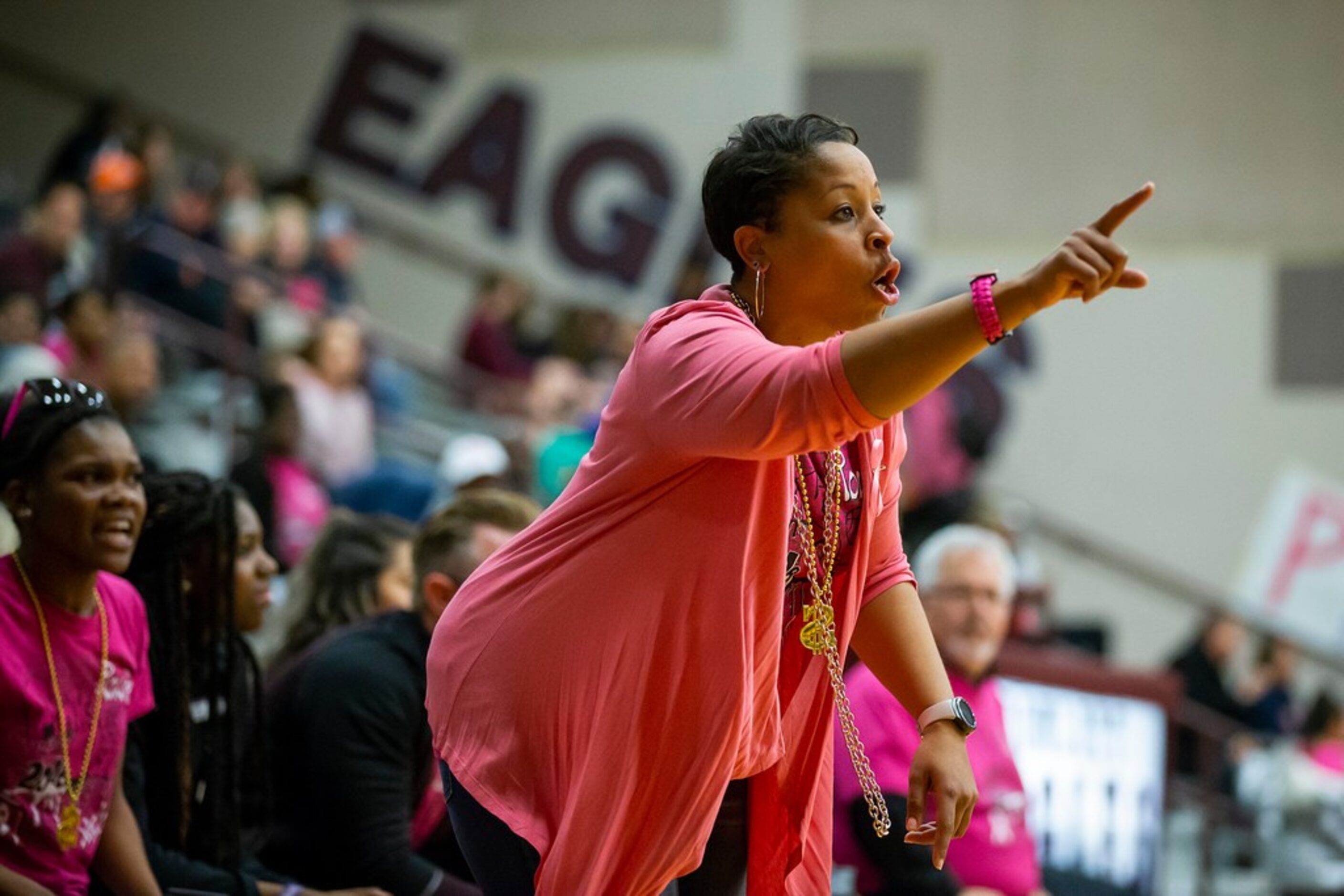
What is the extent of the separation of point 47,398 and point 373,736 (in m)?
0.85

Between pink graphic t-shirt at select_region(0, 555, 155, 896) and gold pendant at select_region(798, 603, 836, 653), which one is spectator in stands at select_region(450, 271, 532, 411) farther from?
gold pendant at select_region(798, 603, 836, 653)

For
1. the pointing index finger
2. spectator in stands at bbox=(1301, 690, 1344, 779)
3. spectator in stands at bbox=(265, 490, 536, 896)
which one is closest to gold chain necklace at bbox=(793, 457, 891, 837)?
the pointing index finger

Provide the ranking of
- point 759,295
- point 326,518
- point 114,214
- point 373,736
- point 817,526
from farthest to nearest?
point 114,214
point 326,518
point 373,736
point 817,526
point 759,295

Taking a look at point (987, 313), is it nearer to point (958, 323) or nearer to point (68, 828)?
point (958, 323)

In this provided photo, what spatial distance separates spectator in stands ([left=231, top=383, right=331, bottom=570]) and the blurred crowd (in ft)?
0.06

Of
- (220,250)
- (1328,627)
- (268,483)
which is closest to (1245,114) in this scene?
(1328,627)

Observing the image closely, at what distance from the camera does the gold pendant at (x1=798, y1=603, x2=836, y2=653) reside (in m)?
2.25

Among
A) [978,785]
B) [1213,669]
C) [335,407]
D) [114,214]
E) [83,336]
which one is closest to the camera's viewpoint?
[978,785]

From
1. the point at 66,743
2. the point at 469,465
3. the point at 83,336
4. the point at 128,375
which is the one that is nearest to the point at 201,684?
the point at 66,743

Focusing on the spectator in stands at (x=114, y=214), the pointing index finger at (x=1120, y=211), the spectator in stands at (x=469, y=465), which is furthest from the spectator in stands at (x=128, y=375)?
the pointing index finger at (x=1120, y=211)

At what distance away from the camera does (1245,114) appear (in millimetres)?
11570

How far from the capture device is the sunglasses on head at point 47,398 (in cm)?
285

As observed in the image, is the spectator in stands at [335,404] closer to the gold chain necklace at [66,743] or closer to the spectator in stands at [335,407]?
the spectator in stands at [335,407]

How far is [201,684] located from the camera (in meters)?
3.30
